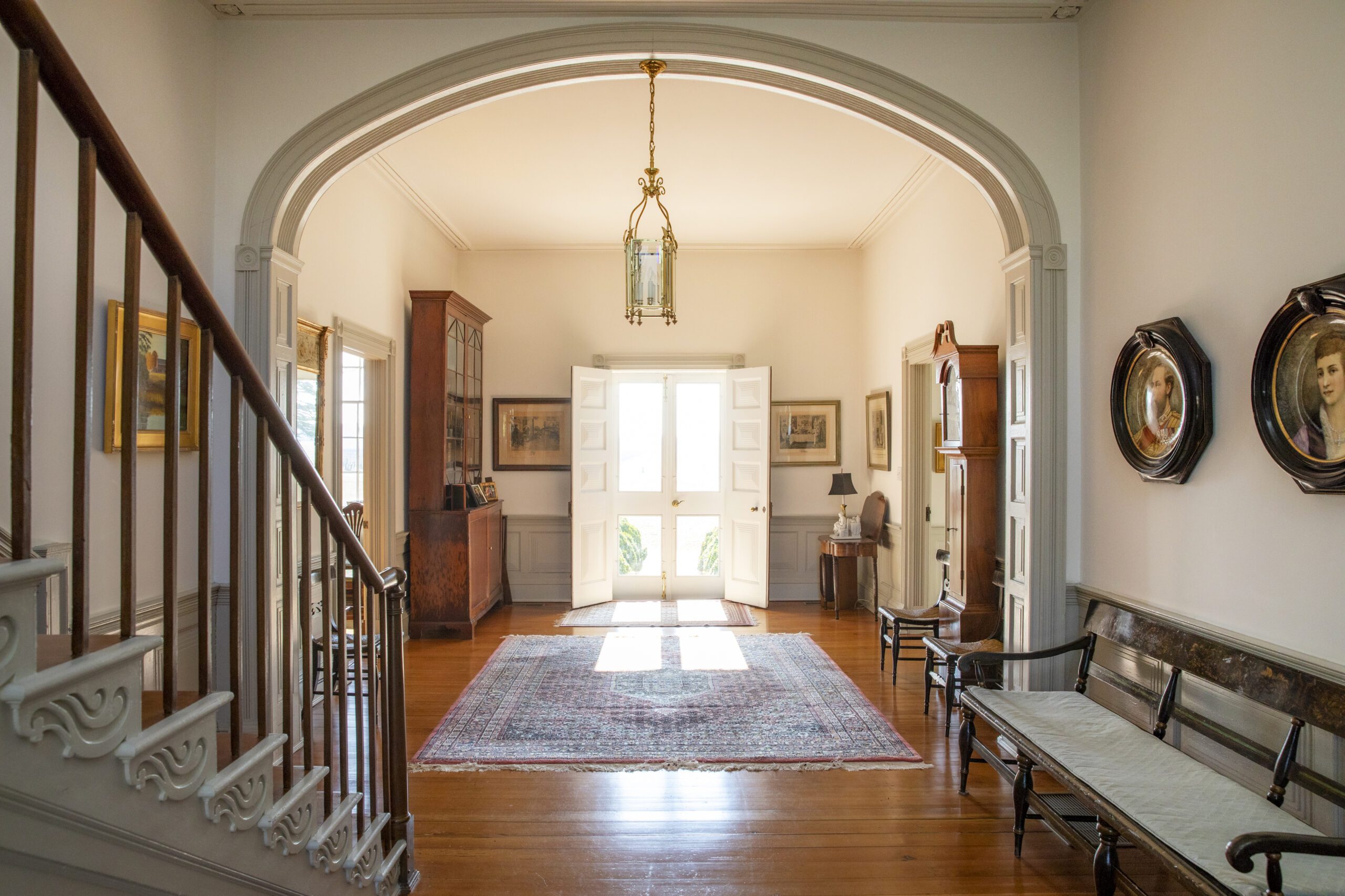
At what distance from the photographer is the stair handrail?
3.99 feet

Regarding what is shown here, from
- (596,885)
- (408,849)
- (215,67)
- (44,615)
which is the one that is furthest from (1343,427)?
(215,67)

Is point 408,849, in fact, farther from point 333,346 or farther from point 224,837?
point 333,346

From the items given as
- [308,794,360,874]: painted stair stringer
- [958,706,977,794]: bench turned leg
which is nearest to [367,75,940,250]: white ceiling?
[958,706,977,794]: bench turned leg

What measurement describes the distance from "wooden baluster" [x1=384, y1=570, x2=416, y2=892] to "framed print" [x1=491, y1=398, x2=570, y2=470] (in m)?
5.70

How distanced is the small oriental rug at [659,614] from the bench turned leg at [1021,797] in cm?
423

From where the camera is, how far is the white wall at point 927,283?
17.1 ft

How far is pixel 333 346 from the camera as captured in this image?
5.47 meters

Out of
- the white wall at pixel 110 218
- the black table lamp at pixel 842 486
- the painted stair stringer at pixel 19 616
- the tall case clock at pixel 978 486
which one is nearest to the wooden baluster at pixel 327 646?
the painted stair stringer at pixel 19 616

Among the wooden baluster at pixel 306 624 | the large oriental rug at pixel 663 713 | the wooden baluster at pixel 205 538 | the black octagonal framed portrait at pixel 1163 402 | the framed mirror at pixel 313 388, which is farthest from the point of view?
the framed mirror at pixel 313 388

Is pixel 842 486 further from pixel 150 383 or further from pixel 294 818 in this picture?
pixel 294 818

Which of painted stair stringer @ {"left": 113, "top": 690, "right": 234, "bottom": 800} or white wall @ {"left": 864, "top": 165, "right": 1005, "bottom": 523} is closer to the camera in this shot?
painted stair stringer @ {"left": 113, "top": 690, "right": 234, "bottom": 800}

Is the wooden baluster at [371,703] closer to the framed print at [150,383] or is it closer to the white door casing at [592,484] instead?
the framed print at [150,383]

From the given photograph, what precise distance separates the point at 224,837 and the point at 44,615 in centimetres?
167

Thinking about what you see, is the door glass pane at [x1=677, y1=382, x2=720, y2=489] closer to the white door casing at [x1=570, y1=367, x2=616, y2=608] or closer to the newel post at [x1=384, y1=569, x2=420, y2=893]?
the white door casing at [x1=570, y1=367, x2=616, y2=608]
